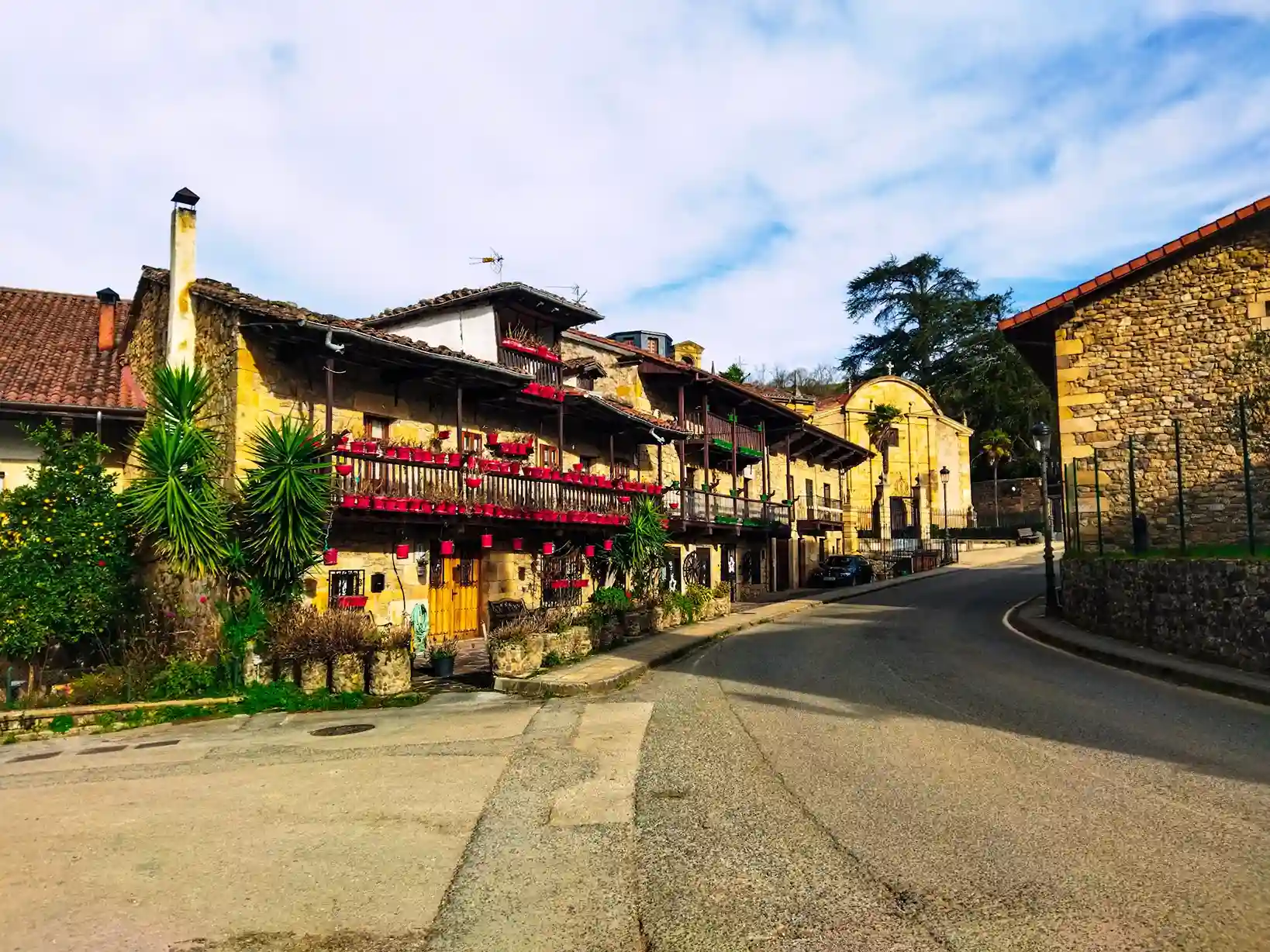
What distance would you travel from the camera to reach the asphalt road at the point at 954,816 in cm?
454

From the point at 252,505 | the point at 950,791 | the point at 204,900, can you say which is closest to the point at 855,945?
the point at 950,791

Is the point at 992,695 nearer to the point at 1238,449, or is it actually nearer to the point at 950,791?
the point at 950,791

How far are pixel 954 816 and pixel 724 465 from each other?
2837 cm

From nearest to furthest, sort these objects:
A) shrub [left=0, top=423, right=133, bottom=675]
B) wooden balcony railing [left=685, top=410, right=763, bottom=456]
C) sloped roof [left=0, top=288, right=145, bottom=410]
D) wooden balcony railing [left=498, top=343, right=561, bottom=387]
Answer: shrub [left=0, top=423, right=133, bottom=675]
sloped roof [left=0, top=288, right=145, bottom=410]
wooden balcony railing [left=498, top=343, right=561, bottom=387]
wooden balcony railing [left=685, top=410, right=763, bottom=456]

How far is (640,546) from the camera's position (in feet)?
75.9

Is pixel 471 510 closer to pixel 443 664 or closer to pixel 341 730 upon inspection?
pixel 443 664

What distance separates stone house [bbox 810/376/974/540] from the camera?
52.0m

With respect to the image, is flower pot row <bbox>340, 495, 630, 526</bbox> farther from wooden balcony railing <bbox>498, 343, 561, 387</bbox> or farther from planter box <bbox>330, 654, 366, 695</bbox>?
wooden balcony railing <bbox>498, 343, 561, 387</bbox>

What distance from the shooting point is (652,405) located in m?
30.4

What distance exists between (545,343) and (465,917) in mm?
20654

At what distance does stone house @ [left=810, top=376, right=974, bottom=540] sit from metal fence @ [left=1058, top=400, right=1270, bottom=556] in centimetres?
2877

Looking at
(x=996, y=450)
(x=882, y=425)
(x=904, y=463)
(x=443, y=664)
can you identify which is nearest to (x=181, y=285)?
(x=443, y=664)

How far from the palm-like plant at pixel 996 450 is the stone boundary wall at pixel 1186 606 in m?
45.7

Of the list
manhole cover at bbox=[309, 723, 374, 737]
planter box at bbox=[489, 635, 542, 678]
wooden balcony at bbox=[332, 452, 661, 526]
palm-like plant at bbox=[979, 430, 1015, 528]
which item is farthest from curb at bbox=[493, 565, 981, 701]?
palm-like plant at bbox=[979, 430, 1015, 528]
